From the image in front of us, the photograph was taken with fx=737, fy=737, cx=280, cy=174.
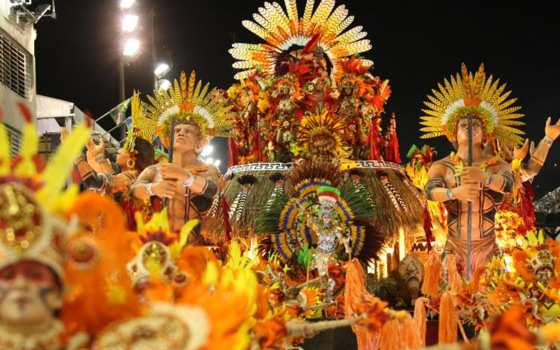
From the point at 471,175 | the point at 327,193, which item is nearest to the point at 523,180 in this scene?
the point at 471,175

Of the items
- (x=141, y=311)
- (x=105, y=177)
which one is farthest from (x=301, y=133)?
(x=141, y=311)

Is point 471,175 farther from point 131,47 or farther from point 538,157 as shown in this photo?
point 131,47

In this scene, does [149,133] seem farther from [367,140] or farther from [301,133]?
[367,140]

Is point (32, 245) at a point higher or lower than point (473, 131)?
lower

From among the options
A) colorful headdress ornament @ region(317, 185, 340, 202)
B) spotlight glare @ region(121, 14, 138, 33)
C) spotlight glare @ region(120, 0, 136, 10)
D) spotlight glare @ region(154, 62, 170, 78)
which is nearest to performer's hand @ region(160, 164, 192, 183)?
colorful headdress ornament @ region(317, 185, 340, 202)

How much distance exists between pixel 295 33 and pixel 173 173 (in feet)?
12.5

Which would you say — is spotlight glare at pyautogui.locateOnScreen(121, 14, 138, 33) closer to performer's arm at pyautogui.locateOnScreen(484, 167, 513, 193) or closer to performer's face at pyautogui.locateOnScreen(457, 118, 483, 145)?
performer's face at pyautogui.locateOnScreen(457, 118, 483, 145)

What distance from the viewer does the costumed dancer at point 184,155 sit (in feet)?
16.4

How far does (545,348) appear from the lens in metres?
4.16

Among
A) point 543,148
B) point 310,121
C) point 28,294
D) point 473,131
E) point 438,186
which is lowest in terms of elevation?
point 28,294

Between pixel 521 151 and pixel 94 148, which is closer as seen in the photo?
pixel 94 148

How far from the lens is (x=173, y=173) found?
198 inches

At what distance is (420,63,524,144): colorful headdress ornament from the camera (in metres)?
5.96

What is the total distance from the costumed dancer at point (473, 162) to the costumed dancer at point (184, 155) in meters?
1.81
